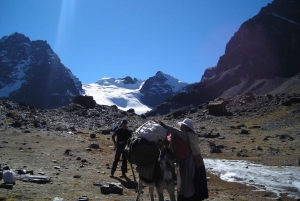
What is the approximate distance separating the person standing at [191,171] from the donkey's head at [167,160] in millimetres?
258

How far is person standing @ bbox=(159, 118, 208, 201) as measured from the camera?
281 inches

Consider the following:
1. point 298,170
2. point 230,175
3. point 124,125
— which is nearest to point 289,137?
point 298,170

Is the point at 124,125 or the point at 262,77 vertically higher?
the point at 262,77

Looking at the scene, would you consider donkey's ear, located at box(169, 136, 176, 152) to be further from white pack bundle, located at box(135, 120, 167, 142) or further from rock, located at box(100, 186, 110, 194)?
rock, located at box(100, 186, 110, 194)

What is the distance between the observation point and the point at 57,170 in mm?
12484

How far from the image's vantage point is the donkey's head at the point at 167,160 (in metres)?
6.98

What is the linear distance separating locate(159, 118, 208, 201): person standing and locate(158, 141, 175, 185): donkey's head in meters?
0.26

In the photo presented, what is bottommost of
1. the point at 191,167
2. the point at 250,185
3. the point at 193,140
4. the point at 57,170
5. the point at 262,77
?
the point at 250,185

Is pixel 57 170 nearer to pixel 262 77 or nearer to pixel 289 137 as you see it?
pixel 289 137

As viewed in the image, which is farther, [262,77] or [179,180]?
[262,77]

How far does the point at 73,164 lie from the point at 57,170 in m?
2.31

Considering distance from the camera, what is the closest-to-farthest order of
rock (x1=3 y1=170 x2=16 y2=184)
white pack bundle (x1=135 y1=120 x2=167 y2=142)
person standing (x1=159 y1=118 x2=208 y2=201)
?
person standing (x1=159 y1=118 x2=208 y2=201) < white pack bundle (x1=135 y1=120 x2=167 y2=142) < rock (x1=3 y1=170 x2=16 y2=184)

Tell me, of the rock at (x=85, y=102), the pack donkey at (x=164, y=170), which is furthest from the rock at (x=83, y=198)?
the rock at (x=85, y=102)

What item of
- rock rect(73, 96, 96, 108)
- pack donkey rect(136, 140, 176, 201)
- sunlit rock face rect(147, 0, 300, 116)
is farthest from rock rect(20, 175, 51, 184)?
sunlit rock face rect(147, 0, 300, 116)
